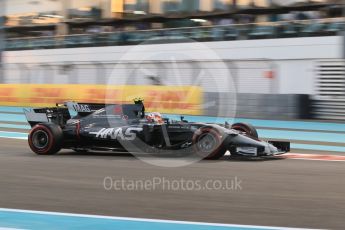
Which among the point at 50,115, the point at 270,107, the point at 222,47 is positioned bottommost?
the point at 270,107

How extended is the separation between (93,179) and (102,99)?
14137 millimetres

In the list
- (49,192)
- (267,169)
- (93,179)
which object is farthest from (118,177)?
(267,169)

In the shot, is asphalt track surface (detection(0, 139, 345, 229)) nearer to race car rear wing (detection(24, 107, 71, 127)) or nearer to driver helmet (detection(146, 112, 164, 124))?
driver helmet (detection(146, 112, 164, 124))

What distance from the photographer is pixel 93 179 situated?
697cm

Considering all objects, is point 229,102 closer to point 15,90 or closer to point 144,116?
point 15,90

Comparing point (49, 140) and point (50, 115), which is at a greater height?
point (50, 115)

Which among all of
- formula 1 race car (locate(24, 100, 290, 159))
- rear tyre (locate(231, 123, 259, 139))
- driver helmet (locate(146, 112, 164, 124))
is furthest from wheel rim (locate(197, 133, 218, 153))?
rear tyre (locate(231, 123, 259, 139))

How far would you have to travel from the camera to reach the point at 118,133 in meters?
8.95

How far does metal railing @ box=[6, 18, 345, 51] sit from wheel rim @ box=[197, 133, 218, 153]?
12570 mm

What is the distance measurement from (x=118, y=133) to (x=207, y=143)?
1423mm

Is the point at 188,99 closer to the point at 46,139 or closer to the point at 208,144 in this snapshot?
the point at 46,139

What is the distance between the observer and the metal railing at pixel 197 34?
2084cm

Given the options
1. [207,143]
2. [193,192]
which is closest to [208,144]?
[207,143]

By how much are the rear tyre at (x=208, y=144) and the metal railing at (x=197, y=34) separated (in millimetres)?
12520
